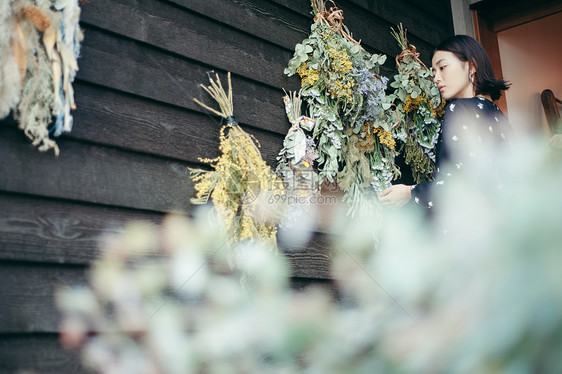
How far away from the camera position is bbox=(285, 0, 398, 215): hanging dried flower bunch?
7.20ft

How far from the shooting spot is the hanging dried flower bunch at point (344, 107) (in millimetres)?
2195

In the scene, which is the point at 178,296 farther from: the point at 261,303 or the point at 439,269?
the point at 439,269

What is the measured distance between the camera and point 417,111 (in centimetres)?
264

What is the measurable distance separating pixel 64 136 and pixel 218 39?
2.40 feet

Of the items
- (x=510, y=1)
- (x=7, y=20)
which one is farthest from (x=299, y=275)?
(x=510, y=1)

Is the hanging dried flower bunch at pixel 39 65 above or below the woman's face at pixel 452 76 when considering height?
below

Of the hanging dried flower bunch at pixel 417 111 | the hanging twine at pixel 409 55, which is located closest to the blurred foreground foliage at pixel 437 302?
the hanging dried flower bunch at pixel 417 111

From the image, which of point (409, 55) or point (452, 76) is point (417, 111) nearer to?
point (409, 55)

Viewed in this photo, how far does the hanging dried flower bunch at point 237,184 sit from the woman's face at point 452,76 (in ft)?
2.64

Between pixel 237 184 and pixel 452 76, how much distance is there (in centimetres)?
101

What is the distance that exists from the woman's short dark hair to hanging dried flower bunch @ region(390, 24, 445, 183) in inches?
15.7

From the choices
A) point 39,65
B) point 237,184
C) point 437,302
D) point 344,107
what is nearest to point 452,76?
point 344,107

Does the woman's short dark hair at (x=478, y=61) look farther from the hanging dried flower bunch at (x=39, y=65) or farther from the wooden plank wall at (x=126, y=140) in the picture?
the hanging dried flower bunch at (x=39, y=65)

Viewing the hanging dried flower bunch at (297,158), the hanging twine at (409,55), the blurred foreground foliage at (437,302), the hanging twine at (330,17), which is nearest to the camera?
the blurred foreground foliage at (437,302)
